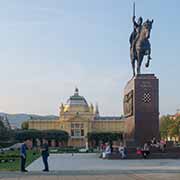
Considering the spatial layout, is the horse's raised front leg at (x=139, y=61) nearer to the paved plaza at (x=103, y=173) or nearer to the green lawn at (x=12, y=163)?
the green lawn at (x=12, y=163)

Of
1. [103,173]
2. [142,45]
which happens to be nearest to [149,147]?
[142,45]

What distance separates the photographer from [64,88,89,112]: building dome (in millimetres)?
171375

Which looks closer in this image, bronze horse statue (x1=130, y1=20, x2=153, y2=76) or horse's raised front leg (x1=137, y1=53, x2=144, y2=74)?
bronze horse statue (x1=130, y1=20, x2=153, y2=76)

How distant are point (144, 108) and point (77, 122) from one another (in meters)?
128

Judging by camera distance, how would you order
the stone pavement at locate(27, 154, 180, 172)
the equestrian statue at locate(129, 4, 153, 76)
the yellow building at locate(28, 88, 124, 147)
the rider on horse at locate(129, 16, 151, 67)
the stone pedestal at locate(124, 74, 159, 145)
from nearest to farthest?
1. the stone pavement at locate(27, 154, 180, 172)
2. the stone pedestal at locate(124, 74, 159, 145)
3. the equestrian statue at locate(129, 4, 153, 76)
4. the rider on horse at locate(129, 16, 151, 67)
5. the yellow building at locate(28, 88, 124, 147)

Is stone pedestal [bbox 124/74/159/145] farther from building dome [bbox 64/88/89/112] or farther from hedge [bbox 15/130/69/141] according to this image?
building dome [bbox 64/88/89/112]

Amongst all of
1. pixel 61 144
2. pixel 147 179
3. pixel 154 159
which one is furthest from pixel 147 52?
pixel 61 144

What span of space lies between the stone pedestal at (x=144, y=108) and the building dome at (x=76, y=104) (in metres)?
128

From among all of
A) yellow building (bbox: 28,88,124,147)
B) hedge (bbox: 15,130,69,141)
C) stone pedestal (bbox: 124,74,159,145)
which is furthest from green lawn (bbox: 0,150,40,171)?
yellow building (bbox: 28,88,124,147)

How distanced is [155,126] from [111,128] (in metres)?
129

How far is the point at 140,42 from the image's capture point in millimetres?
44344

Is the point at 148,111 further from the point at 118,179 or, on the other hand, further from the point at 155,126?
the point at 118,179

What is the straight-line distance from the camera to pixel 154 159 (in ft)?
133

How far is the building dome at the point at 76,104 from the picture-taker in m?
171
